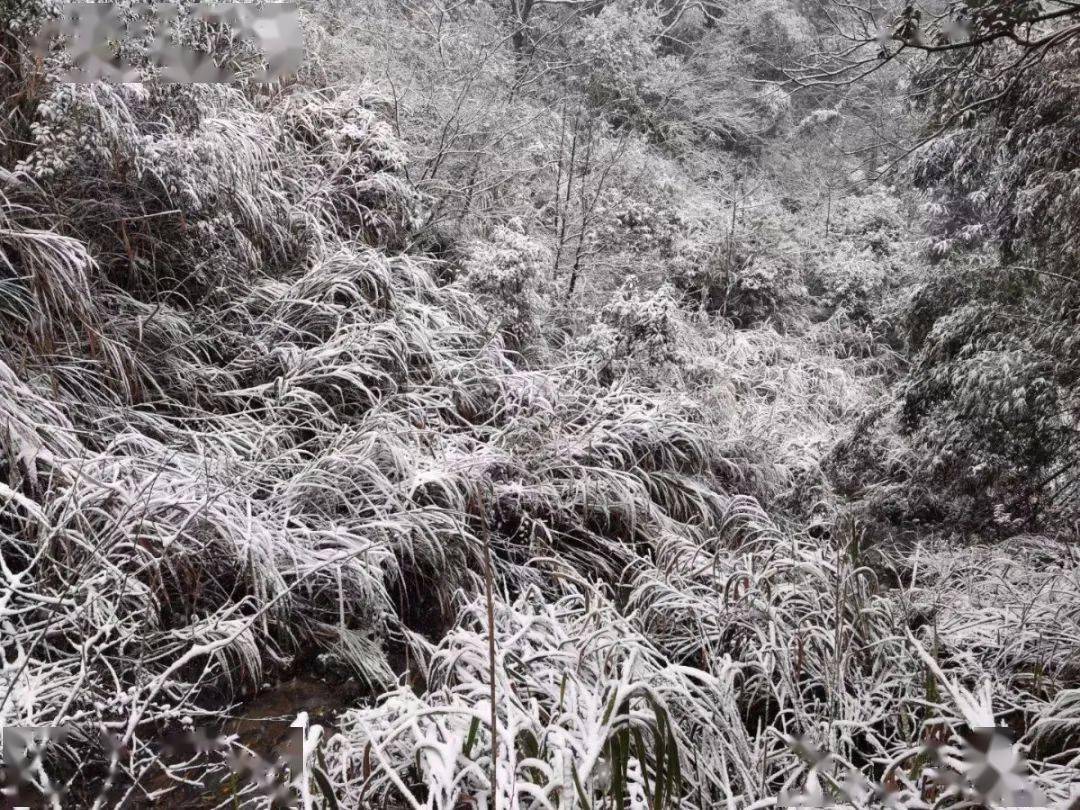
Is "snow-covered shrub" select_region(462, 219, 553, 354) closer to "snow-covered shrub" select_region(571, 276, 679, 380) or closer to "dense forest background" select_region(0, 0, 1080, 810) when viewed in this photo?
"dense forest background" select_region(0, 0, 1080, 810)

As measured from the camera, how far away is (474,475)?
2939 mm

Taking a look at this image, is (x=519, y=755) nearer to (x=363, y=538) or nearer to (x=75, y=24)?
(x=363, y=538)

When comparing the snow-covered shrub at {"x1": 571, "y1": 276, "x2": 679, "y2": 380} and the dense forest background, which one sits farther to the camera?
the snow-covered shrub at {"x1": 571, "y1": 276, "x2": 679, "y2": 380}

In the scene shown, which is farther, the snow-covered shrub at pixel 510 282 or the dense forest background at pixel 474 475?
the snow-covered shrub at pixel 510 282

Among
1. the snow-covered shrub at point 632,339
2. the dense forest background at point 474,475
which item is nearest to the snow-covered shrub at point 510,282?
the dense forest background at point 474,475

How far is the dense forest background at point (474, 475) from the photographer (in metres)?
1.67

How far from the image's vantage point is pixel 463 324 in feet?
14.3

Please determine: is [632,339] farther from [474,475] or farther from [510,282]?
[474,475]

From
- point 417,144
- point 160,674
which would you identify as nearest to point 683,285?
point 417,144

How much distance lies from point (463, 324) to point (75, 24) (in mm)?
2278

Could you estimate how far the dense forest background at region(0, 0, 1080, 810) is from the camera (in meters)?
1.67

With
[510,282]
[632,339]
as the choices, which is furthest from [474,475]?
[632,339]

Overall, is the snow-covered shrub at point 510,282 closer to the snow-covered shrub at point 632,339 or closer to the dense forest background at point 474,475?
the dense forest background at point 474,475

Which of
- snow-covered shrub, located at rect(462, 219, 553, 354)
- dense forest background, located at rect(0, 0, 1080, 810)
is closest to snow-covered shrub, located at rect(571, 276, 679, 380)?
dense forest background, located at rect(0, 0, 1080, 810)
